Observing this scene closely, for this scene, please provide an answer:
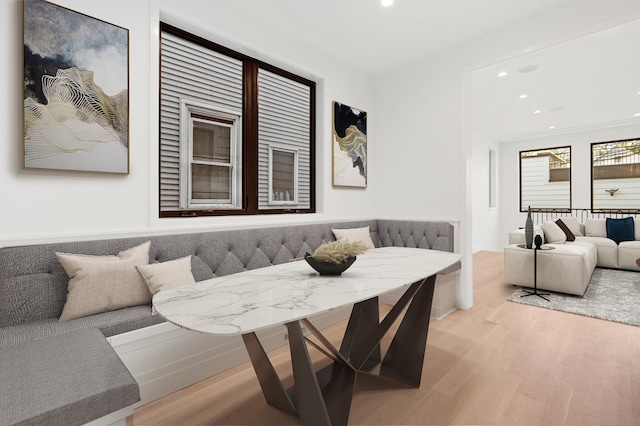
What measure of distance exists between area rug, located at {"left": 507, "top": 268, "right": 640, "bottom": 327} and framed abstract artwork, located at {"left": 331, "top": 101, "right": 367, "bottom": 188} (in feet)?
7.72

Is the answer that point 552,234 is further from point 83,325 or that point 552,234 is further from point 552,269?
point 83,325

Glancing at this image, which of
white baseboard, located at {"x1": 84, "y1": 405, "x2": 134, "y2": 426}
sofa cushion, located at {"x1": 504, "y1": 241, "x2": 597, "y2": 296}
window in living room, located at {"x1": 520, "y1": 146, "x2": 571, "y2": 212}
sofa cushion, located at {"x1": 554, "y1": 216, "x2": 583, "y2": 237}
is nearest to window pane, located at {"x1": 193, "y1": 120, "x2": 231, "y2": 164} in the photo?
white baseboard, located at {"x1": 84, "y1": 405, "x2": 134, "y2": 426}

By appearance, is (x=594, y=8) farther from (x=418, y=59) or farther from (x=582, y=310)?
(x=582, y=310)

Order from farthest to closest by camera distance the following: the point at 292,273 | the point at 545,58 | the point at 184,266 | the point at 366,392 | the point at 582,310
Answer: the point at 545,58 < the point at 582,310 < the point at 184,266 < the point at 366,392 < the point at 292,273

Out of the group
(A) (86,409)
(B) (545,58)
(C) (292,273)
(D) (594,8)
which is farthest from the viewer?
(B) (545,58)

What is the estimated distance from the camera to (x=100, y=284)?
5.93 ft

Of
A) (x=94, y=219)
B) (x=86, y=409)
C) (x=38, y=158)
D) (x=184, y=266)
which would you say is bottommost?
(x=86, y=409)

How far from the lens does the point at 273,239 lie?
2893 millimetres

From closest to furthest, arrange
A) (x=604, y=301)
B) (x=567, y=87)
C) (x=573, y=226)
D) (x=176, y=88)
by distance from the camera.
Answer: (x=176, y=88) < (x=604, y=301) < (x=567, y=87) < (x=573, y=226)

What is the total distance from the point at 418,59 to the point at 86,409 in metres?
4.12

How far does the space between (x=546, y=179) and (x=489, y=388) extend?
7.13 m

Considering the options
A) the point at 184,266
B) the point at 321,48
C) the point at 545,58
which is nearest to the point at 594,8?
the point at 545,58

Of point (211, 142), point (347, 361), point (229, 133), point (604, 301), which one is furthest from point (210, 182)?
point (604, 301)

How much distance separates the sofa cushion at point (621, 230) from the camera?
5.46 meters
